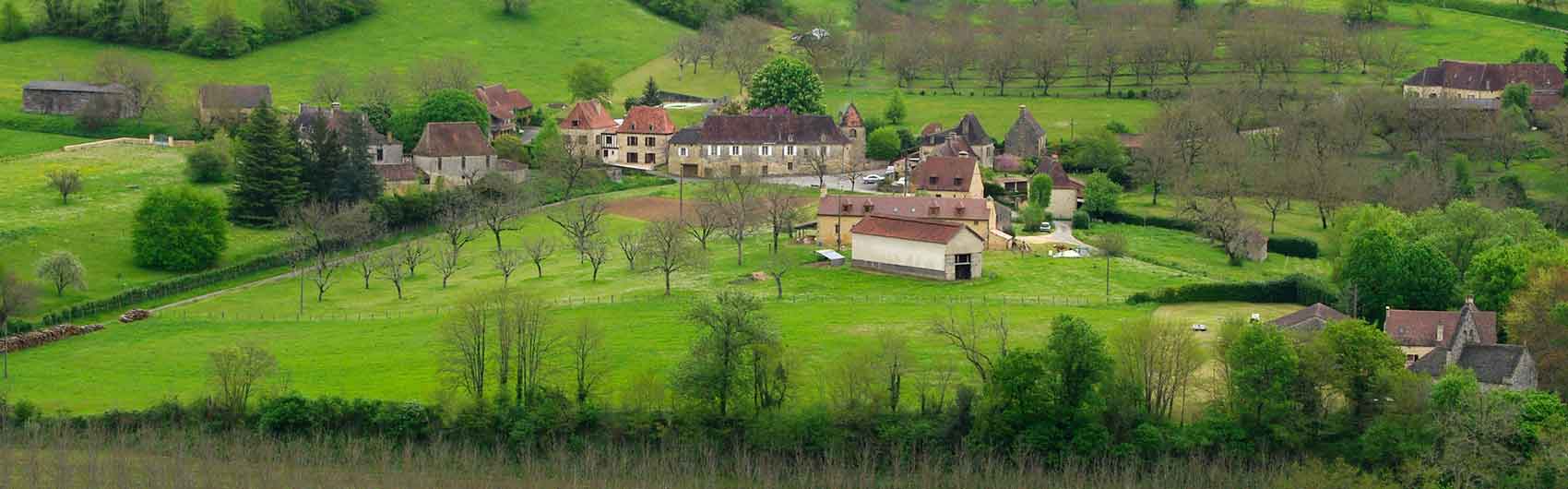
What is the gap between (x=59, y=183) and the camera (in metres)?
87.9

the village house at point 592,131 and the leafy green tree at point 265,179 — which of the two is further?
the village house at point 592,131

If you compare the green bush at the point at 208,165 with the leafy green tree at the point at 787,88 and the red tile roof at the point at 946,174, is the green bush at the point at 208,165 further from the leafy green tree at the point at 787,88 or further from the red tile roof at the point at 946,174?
the red tile roof at the point at 946,174

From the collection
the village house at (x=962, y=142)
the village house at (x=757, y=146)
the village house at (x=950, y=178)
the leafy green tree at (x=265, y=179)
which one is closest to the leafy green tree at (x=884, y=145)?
the village house at (x=962, y=142)

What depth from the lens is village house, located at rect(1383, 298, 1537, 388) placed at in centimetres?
5750

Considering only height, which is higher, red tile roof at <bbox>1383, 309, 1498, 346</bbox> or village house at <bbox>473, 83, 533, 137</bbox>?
village house at <bbox>473, 83, 533, 137</bbox>

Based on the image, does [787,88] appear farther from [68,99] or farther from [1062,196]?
[68,99]

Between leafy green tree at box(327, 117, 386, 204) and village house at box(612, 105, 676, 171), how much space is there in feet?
66.3

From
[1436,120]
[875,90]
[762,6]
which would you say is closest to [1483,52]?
[1436,120]

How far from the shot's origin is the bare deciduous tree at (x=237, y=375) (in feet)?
188

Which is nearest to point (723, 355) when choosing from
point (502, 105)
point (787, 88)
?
point (787, 88)

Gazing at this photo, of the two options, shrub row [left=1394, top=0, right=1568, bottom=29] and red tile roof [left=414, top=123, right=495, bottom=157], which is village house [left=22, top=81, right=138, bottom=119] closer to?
red tile roof [left=414, top=123, right=495, bottom=157]

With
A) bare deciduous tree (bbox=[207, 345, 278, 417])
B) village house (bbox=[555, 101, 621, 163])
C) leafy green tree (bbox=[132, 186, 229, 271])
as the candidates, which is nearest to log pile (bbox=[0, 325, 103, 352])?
leafy green tree (bbox=[132, 186, 229, 271])

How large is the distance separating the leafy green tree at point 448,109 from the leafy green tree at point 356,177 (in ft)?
40.1

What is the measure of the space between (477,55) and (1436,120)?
67.5 m
